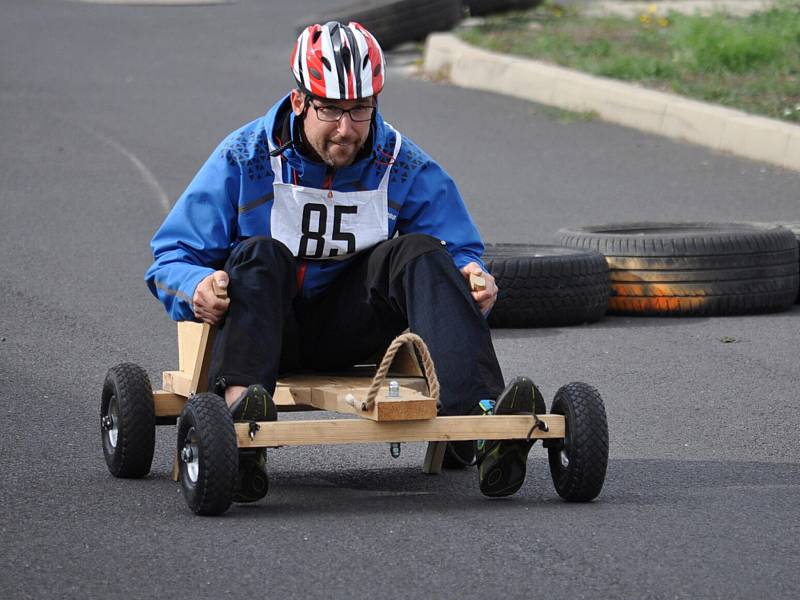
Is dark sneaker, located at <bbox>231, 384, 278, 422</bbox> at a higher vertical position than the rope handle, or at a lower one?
lower

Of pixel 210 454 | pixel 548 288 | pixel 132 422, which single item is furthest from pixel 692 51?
pixel 210 454

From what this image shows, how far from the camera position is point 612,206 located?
11188mm

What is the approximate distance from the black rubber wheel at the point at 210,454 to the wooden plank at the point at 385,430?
0.06 meters

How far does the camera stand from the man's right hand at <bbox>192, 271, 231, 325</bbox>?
15.2 feet

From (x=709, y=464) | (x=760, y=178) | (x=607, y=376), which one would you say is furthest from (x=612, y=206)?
(x=709, y=464)

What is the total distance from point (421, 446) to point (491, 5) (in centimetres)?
1459

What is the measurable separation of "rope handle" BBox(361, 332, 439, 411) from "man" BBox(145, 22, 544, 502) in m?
0.16

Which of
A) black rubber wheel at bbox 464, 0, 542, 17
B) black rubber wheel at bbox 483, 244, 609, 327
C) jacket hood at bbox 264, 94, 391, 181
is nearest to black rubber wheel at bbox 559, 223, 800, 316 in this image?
black rubber wheel at bbox 483, 244, 609, 327

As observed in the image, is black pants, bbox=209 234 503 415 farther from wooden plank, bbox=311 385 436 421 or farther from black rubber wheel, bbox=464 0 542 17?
black rubber wheel, bbox=464 0 542 17

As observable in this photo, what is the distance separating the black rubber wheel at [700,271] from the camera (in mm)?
8148

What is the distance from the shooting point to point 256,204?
494 cm

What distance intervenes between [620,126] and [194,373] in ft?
30.8

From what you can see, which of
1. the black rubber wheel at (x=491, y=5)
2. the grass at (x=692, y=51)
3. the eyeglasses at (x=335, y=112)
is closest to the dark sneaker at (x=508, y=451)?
the eyeglasses at (x=335, y=112)

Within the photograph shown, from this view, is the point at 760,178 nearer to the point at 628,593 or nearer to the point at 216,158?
the point at 216,158
